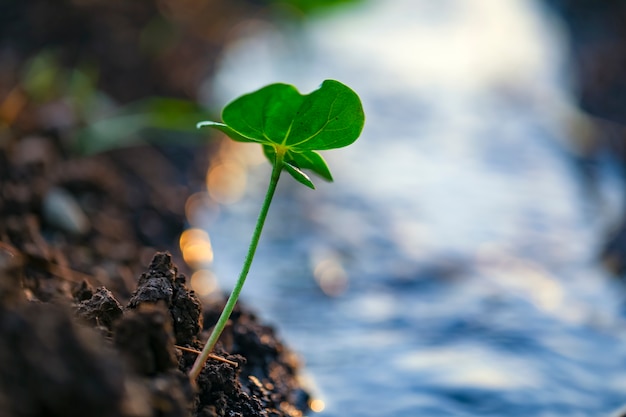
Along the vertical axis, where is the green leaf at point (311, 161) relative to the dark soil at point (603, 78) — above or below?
below

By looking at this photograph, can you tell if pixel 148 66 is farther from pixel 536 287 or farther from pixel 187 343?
pixel 187 343

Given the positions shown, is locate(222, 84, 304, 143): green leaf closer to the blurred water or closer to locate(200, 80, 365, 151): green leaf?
locate(200, 80, 365, 151): green leaf

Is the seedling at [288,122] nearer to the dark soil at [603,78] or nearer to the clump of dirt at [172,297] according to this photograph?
the clump of dirt at [172,297]

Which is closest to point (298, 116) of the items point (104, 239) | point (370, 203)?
point (104, 239)

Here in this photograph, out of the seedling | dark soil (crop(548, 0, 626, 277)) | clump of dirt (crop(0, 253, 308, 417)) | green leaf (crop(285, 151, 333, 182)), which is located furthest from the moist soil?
dark soil (crop(548, 0, 626, 277))

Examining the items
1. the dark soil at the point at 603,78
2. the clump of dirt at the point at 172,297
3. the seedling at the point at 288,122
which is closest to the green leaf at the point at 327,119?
the seedling at the point at 288,122

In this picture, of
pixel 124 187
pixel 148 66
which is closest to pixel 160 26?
pixel 148 66
